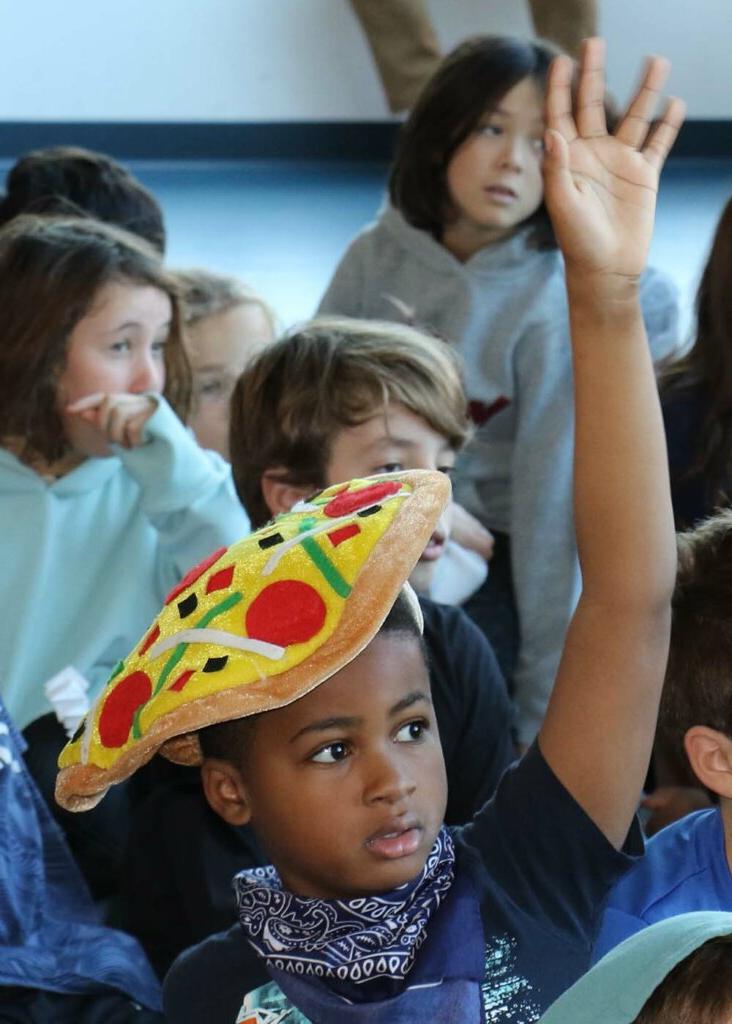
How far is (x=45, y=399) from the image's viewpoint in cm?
208

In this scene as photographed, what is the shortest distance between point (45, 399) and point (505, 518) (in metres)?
0.76

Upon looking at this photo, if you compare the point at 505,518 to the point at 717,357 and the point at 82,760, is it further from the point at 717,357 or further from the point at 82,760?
the point at 82,760

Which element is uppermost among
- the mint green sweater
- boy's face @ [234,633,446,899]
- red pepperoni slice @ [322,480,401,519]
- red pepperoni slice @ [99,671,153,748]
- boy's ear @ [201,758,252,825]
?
red pepperoni slice @ [322,480,401,519]

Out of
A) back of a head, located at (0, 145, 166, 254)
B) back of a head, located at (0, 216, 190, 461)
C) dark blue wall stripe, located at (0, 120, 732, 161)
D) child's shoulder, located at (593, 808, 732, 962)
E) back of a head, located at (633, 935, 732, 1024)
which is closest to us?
back of a head, located at (633, 935, 732, 1024)

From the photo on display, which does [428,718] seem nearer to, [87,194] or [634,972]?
[634,972]

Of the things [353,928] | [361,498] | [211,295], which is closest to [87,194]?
[211,295]

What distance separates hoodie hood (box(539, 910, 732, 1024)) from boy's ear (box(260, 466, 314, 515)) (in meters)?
0.93

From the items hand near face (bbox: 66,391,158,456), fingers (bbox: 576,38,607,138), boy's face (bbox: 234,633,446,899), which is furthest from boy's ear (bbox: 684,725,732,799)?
hand near face (bbox: 66,391,158,456)

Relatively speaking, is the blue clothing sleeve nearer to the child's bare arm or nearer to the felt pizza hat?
the child's bare arm

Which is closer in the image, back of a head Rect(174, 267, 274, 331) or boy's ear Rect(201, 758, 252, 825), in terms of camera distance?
boy's ear Rect(201, 758, 252, 825)

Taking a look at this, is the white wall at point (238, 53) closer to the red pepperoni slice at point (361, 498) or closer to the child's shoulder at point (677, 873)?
the child's shoulder at point (677, 873)

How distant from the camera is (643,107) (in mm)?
1041

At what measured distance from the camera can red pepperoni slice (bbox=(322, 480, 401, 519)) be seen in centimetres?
101

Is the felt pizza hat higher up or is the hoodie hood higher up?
the felt pizza hat
